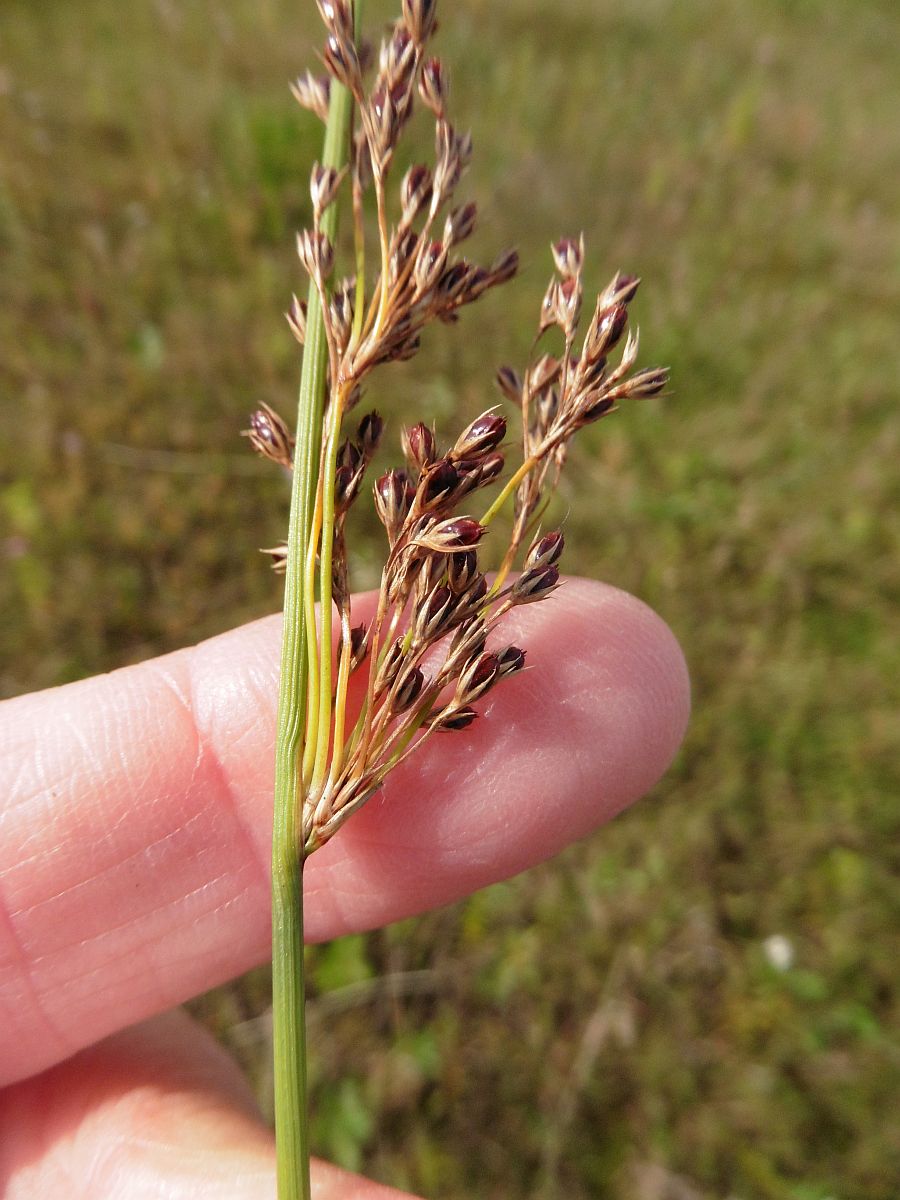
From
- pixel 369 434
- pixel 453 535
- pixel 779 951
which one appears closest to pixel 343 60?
pixel 369 434

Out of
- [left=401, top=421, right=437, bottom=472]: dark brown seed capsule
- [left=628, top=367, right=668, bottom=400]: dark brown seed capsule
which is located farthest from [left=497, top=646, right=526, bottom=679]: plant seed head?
[left=628, top=367, right=668, bottom=400]: dark brown seed capsule

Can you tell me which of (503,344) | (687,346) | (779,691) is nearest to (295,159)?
(503,344)

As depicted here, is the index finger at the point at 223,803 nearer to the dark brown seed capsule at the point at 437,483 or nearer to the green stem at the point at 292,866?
the green stem at the point at 292,866

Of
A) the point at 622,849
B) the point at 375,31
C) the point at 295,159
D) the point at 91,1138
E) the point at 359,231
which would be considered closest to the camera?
the point at 359,231

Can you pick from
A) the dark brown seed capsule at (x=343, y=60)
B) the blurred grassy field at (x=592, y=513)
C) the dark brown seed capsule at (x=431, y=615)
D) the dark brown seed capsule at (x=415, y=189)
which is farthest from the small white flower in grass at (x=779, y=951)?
the dark brown seed capsule at (x=343, y=60)

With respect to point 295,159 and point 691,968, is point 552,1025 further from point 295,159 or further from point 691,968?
point 295,159

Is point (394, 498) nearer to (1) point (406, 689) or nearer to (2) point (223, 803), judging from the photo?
(1) point (406, 689)
